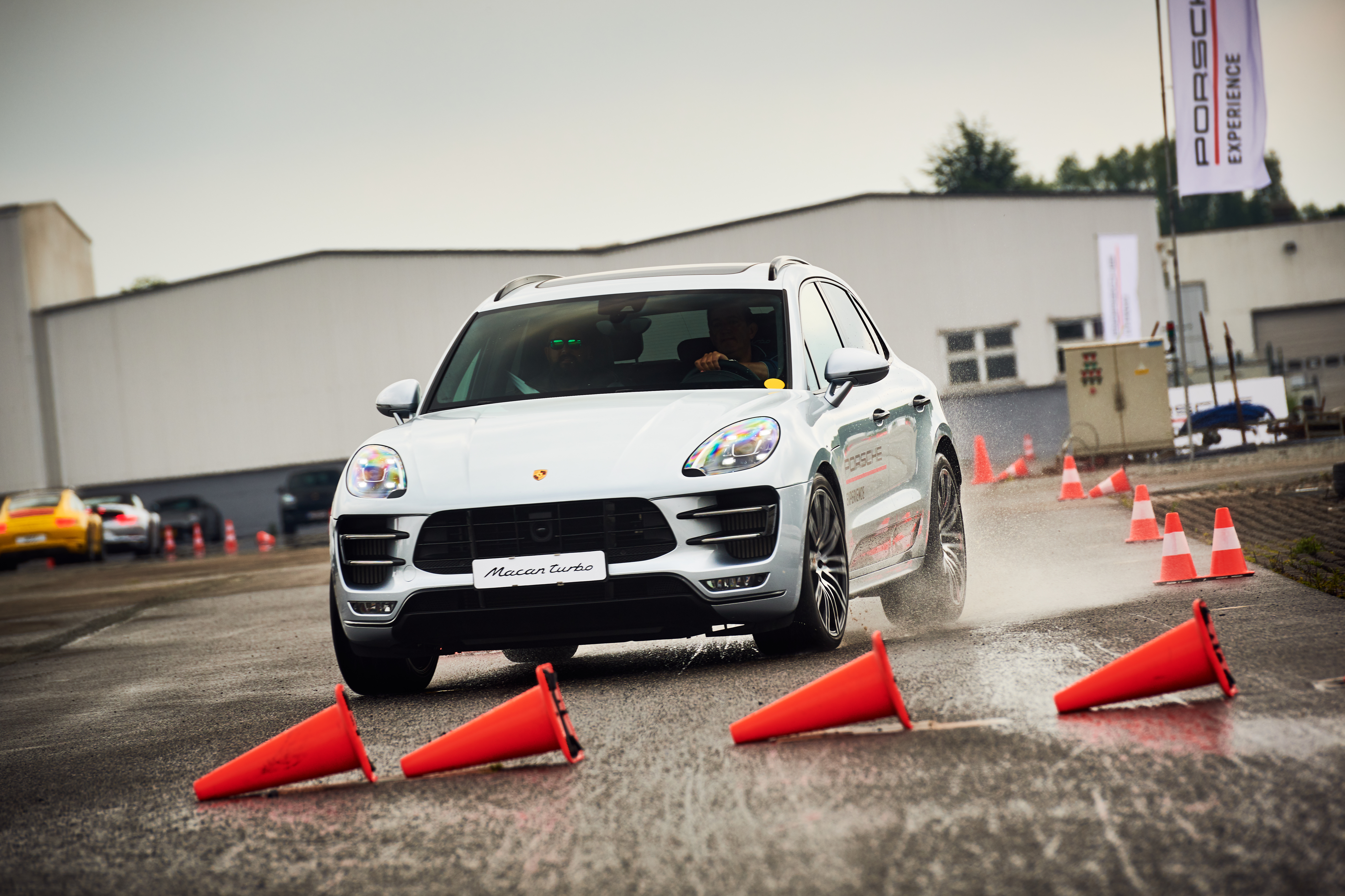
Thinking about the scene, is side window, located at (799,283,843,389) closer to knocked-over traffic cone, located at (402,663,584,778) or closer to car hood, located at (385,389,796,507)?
car hood, located at (385,389,796,507)

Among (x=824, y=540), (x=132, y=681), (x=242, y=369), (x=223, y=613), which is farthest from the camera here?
(x=242, y=369)

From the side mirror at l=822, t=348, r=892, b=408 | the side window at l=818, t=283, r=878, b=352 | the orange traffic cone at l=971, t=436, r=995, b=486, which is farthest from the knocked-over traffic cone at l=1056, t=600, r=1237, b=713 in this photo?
the orange traffic cone at l=971, t=436, r=995, b=486

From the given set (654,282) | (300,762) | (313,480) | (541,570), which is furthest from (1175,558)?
(313,480)

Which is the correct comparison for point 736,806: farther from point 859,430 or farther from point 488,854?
point 859,430

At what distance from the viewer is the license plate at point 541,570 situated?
19.6 ft

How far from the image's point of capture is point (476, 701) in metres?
6.26

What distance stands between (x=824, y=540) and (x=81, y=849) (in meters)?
3.32

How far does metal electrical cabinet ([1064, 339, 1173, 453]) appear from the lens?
26.1 m

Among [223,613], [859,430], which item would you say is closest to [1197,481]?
[223,613]

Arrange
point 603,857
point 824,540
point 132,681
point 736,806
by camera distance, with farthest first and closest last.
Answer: point 132,681 < point 824,540 < point 736,806 < point 603,857

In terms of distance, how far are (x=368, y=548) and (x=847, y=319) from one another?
10.6 feet

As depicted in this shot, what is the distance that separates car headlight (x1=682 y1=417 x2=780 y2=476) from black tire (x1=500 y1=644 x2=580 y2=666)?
1977 mm

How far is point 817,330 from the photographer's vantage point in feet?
25.0

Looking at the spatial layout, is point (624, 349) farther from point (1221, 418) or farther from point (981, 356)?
Answer: point (981, 356)
